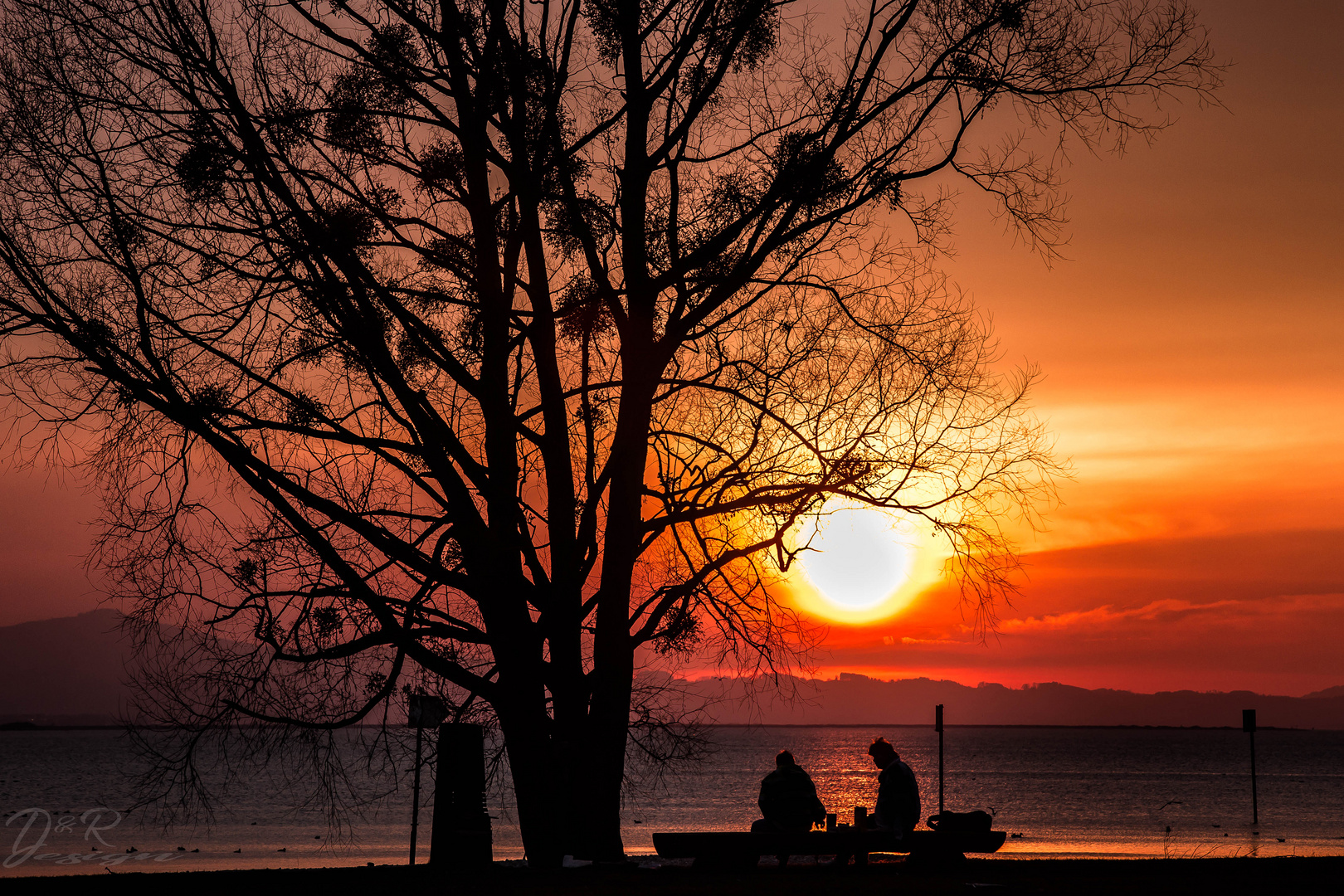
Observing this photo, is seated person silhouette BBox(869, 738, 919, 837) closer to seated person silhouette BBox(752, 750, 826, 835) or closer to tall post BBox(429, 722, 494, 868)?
seated person silhouette BBox(752, 750, 826, 835)

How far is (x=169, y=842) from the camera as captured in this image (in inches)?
1497

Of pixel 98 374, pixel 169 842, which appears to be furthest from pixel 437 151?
pixel 169 842

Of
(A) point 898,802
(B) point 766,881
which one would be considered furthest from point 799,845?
(A) point 898,802

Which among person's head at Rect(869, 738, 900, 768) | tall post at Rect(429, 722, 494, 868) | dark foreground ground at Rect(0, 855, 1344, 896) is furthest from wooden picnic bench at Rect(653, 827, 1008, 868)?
tall post at Rect(429, 722, 494, 868)

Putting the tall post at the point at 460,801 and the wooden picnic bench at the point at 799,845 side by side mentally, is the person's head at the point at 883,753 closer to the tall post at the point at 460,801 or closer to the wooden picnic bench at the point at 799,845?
the wooden picnic bench at the point at 799,845

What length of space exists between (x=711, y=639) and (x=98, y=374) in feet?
23.9

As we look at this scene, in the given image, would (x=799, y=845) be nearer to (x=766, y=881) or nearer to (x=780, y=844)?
(x=780, y=844)

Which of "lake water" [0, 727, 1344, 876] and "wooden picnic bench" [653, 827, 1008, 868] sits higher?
"wooden picnic bench" [653, 827, 1008, 868]

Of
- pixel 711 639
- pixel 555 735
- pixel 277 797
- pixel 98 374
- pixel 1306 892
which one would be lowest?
pixel 277 797

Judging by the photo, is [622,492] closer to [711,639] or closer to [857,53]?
[711,639]

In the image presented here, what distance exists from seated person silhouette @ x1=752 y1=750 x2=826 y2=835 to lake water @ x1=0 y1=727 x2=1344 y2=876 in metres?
1.38

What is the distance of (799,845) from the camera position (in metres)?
10.8

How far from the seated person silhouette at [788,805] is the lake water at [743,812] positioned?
138cm

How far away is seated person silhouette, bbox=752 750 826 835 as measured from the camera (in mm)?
11586
